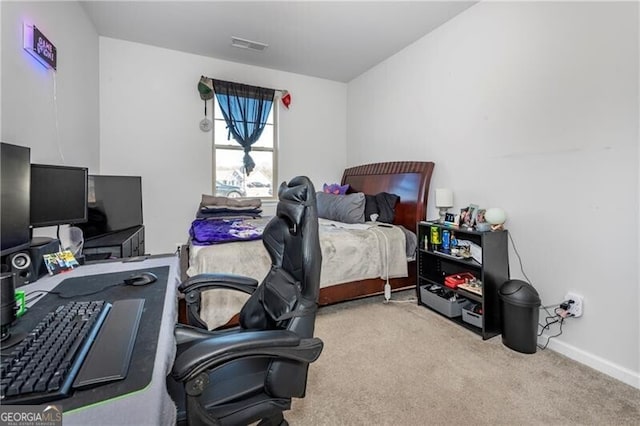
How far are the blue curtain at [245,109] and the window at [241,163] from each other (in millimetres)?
97

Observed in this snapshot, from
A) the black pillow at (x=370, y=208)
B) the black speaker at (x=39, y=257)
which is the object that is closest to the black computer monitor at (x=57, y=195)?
the black speaker at (x=39, y=257)

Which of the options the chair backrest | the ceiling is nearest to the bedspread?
the chair backrest

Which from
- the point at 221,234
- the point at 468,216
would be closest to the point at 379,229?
the point at 468,216

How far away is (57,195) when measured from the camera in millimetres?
1733

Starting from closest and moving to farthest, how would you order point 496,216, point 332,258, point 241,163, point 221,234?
point 496,216
point 221,234
point 332,258
point 241,163

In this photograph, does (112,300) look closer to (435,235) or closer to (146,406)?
(146,406)

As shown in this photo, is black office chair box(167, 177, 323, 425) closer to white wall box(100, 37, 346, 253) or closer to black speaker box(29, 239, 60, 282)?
black speaker box(29, 239, 60, 282)

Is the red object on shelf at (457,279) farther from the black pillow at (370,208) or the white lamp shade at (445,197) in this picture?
the black pillow at (370,208)

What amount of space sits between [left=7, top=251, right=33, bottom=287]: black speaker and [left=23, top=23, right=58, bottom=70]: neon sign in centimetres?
143

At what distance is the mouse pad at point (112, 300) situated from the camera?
64 centimetres

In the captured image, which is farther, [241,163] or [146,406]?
[241,163]

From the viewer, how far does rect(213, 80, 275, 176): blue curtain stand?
13.4 feet

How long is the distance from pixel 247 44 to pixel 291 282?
342 centimetres

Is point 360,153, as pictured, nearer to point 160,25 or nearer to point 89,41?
point 160,25
